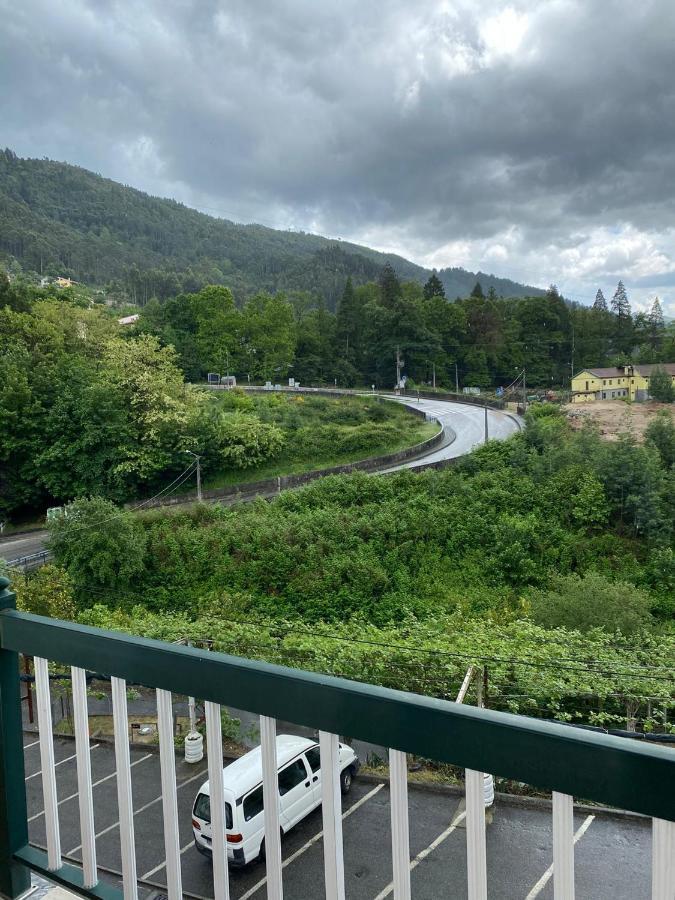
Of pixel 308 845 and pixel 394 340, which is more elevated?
pixel 394 340

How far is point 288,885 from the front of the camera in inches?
65.2

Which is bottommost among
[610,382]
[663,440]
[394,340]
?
[663,440]

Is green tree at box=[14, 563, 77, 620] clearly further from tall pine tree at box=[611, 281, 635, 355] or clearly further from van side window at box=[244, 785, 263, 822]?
tall pine tree at box=[611, 281, 635, 355]

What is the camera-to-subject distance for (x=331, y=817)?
1240 millimetres

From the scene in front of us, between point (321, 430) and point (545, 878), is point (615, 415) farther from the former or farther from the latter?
point (545, 878)

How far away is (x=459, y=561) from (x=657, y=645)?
754 cm

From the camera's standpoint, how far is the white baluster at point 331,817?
4.08 feet

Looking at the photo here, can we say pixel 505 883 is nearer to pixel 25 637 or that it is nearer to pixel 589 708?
pixel 25 637

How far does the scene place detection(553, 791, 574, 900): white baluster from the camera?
3.42 ft

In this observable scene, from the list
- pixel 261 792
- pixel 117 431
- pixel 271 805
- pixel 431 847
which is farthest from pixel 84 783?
pixel 117 431

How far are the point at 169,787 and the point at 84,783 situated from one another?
300 mm

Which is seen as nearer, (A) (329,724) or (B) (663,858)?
(B) (663,858)

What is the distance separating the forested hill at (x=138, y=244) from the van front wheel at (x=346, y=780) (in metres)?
90.5

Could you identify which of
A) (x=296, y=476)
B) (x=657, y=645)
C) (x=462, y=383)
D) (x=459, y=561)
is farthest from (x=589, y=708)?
(x=462, y=383)
